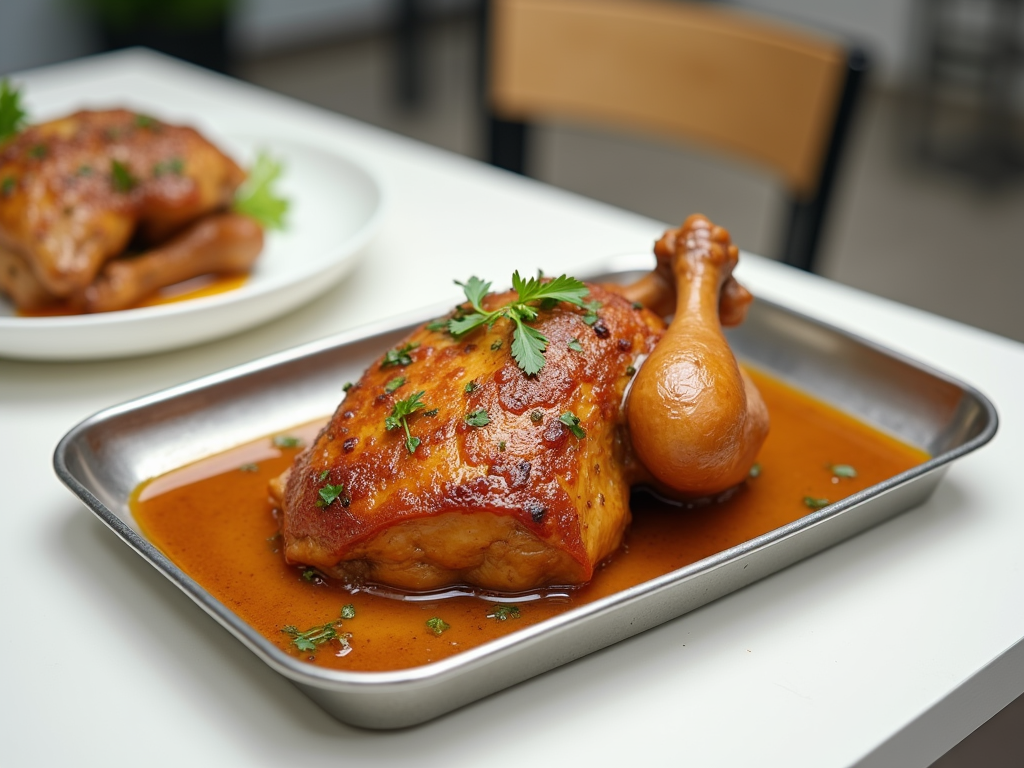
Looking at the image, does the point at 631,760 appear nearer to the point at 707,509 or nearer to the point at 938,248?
the point at 707,509

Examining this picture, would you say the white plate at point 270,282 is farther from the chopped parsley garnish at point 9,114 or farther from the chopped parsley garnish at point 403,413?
the chopped parsley garnish at point 403,413

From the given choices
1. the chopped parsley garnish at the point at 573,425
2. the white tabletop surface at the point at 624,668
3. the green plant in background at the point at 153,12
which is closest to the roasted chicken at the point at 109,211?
the white tabletop surface at the point at 624,668

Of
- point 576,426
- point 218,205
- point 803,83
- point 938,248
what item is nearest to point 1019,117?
point 938,248

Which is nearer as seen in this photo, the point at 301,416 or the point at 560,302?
the point at 560,302

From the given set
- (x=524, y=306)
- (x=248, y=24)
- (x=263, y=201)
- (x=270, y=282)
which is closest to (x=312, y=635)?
(x=524, y=306)

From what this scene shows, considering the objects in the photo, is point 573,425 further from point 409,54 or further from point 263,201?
point 409,54

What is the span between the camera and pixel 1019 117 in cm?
629

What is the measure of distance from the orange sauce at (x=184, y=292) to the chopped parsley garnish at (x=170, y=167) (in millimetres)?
191

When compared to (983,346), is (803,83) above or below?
above

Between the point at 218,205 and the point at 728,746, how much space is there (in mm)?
1384

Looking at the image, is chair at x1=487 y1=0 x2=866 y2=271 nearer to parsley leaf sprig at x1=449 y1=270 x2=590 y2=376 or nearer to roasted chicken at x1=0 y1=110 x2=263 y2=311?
roasted chicken at x1=0 y1=110 x2=263 y2=311

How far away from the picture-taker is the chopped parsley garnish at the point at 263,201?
208cm

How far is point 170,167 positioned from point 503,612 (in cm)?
116

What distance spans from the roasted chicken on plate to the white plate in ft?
0.21
